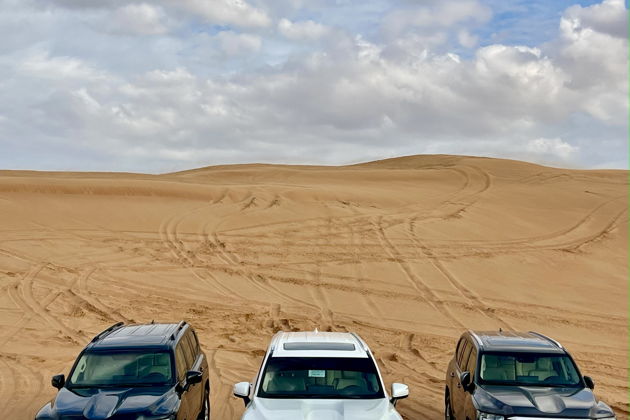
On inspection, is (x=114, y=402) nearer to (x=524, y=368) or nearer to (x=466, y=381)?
(x=466, y=381)

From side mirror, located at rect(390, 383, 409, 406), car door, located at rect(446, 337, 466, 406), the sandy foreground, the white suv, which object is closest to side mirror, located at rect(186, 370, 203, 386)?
the white suv

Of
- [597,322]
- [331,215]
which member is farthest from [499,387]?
[331,215]

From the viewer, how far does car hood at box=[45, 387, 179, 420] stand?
8.87 metres

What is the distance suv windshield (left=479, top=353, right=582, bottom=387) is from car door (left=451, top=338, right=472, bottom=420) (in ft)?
1.53

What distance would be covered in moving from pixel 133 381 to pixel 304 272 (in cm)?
1376

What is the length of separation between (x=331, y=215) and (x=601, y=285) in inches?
417

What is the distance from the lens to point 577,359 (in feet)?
55.0

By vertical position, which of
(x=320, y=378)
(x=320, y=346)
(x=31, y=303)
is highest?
(x=320, y=346)

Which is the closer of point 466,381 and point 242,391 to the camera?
point 242,391

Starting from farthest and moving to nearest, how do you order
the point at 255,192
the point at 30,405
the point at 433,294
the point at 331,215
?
1. the point at 255,192
2. the point at 331,215
3. the point at 433,294
4. the point at 30,405

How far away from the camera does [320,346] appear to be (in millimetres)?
9234

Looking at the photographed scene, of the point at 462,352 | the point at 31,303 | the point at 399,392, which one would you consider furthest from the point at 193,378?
the point at 31,303

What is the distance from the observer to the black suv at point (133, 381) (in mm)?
8969

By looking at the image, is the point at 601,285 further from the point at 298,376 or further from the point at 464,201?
the point at 298,376
